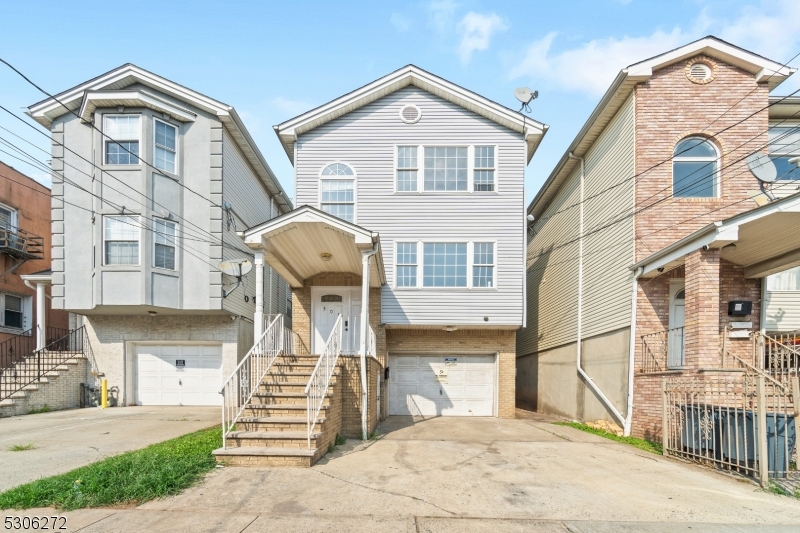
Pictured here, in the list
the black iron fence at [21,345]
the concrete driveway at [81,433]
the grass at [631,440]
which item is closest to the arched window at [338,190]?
the concrete driveway at [81,433]

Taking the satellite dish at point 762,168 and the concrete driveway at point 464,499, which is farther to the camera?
the satellite dish at point 762,168

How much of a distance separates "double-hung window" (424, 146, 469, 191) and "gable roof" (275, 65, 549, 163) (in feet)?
4.20

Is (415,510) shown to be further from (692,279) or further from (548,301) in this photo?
(548,301)

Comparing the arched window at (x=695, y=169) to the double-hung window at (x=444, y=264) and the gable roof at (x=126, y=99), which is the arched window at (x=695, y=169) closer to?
the double-hung window at (x=444, y=264)

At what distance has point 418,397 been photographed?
14867 millimetres

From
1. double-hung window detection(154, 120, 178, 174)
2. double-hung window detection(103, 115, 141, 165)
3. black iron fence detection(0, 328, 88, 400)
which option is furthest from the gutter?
black iron fence detection(0, 328, 88, 400)

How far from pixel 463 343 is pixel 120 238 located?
10.2 m

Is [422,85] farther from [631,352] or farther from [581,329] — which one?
[631,352]

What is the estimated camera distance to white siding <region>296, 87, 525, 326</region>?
13.7 meters

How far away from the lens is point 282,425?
25.0 ft

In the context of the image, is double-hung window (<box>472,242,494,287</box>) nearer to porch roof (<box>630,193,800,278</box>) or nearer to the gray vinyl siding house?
porch roof (<box>630,193,800,278</box>)

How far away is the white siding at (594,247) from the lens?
11891 mm

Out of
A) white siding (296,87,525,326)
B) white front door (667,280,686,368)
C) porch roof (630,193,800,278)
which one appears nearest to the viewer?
porch roof (630,193,800,278)

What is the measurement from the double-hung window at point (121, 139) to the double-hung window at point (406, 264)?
7.87 m
